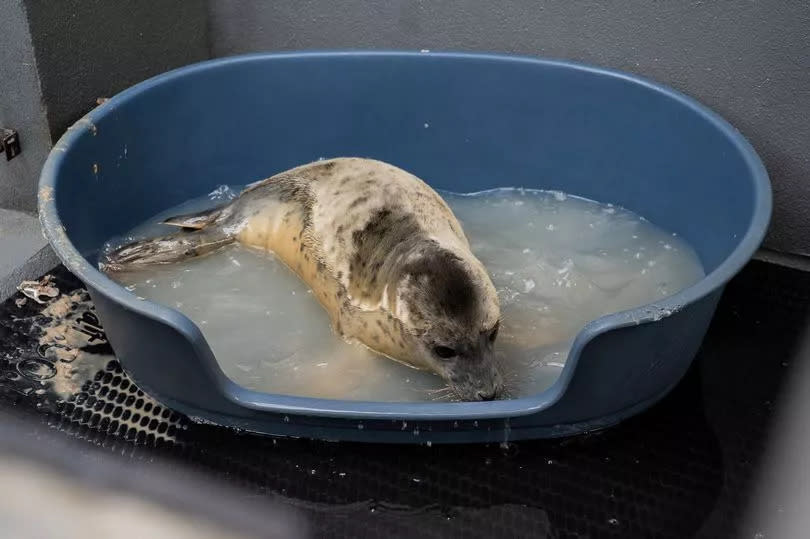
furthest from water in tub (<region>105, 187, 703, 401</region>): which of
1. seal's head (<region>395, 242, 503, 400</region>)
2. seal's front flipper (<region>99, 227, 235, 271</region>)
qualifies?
seal's head (<region>395, 242, 503, 400</region>)

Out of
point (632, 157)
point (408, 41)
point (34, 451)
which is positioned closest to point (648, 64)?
point (632, 157)

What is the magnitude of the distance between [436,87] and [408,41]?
294mm

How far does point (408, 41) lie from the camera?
312cm

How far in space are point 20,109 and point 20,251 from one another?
434 mm

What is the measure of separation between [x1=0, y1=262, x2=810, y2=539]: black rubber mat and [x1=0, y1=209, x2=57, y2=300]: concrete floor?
11.3 inches

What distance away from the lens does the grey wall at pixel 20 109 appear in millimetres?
2514

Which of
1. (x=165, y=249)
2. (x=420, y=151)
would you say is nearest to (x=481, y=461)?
(x=165, y=249)

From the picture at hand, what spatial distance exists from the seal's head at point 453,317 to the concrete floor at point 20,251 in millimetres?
1227

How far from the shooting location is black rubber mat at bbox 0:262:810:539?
6.32 feet

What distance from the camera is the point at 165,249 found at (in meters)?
2.65

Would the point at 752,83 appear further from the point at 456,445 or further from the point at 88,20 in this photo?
the point at 88,20

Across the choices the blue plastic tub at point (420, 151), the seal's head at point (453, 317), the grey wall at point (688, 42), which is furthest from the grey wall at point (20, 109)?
the seal's head at point (453, 317)

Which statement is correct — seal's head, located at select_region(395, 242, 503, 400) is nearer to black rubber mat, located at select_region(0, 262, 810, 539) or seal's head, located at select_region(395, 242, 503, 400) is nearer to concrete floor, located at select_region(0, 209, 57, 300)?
black rubber mat, located at select_region(0, 262, 810, 539)

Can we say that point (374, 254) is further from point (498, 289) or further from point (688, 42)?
point (688, 42)
